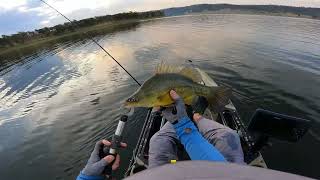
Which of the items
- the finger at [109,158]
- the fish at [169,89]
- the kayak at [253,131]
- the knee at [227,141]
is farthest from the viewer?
the kayak at [253,131]

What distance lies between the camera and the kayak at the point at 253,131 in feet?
21.4

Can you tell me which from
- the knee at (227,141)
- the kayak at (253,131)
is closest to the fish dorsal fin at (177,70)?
the knee at (227,141)

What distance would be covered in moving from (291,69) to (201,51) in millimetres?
10564

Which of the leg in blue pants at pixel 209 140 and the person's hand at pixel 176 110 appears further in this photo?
the leg in blue pants at pixel 209 140

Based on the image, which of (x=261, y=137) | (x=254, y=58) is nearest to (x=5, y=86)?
(x=254, y=58)

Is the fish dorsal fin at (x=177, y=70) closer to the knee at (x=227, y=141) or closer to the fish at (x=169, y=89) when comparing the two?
the fish at (x=169, y=89)

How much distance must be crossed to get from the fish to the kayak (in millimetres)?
1514

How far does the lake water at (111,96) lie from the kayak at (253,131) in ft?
8.68

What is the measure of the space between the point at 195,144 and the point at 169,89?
91 cm

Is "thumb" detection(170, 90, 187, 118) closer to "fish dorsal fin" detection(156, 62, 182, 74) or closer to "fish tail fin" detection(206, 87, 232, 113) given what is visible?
"fish dorsal fin" detection(156, 62, 182, 74)

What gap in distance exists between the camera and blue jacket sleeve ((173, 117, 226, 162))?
13.6 feet

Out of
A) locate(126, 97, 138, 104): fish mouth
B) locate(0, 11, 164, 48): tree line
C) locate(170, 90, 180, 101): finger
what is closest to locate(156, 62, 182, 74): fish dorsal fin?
locate(170, 90, 180, 101): finger

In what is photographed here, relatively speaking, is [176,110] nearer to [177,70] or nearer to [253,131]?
[177,70]

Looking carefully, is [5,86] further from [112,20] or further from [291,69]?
[112,20]
